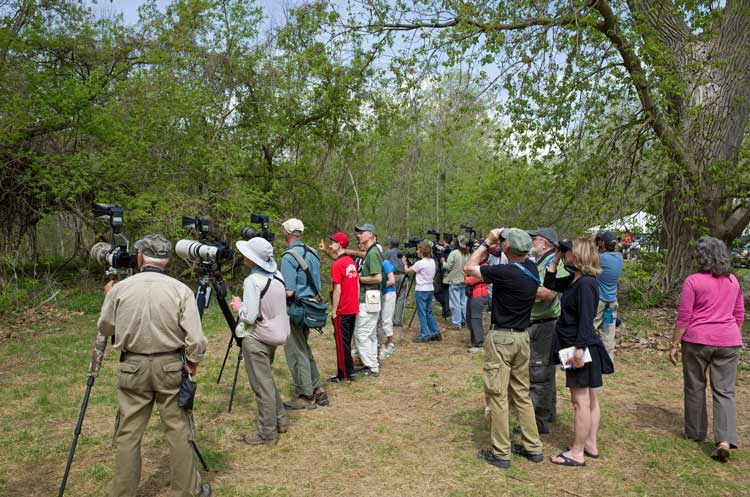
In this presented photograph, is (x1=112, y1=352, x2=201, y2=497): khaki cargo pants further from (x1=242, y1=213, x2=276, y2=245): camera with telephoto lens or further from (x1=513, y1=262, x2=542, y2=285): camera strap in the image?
(x1=513, y1=262, x2=542, y2=285): camera strap

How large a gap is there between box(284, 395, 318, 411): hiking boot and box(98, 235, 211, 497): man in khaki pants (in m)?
2.11

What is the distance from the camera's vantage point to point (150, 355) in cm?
322

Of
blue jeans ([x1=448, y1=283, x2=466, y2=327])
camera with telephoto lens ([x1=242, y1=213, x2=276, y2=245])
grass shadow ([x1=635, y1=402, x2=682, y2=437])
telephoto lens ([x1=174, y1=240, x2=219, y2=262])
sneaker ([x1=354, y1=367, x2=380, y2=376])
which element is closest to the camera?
telephoto lens ([x1=174, y1=240, x2=219, y2=262])

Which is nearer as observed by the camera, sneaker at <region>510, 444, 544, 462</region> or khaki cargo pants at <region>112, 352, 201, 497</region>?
khaki cargo pants at <region>112, 352, 201, 497</region>

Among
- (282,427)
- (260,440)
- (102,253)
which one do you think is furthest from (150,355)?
(282,427)

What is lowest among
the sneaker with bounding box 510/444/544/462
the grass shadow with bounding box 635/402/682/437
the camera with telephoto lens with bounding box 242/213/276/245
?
the grass shadow with bounding box 635/402/682/437

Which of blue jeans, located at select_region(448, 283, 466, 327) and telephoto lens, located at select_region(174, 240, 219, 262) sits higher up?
telephoto lens, located at select_region(174, 240, 219, 262)

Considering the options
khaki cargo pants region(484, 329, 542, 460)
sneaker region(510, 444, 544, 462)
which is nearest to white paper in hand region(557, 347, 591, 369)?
khaki cargo pants region(484, 329, 542, 460)

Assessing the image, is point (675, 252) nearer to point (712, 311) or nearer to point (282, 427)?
point (712, 311)

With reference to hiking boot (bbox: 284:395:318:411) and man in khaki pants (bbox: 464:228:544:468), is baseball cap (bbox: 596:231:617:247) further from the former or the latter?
hiking boot (bbox: 284:395:318:411)

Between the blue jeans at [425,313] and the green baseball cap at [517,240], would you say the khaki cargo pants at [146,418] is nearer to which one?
the green baseball cap at [517,240]

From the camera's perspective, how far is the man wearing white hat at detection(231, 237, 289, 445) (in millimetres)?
4316

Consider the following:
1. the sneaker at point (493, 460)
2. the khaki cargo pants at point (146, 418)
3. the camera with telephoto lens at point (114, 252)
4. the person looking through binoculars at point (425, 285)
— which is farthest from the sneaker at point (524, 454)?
the person looking through binoculars at point (425, 285)

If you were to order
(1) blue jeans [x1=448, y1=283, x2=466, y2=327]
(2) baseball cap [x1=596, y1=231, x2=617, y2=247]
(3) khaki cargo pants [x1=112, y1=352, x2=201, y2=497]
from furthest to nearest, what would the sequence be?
(1) blue jeans [x1=448, y1=283, x2=466, y2=327], (2) baseball cap [x1=596, y1=231, x2=617, y2=247], (3) khaki cargo pants [x1=112, y1=352, x2=201, y2=497]
